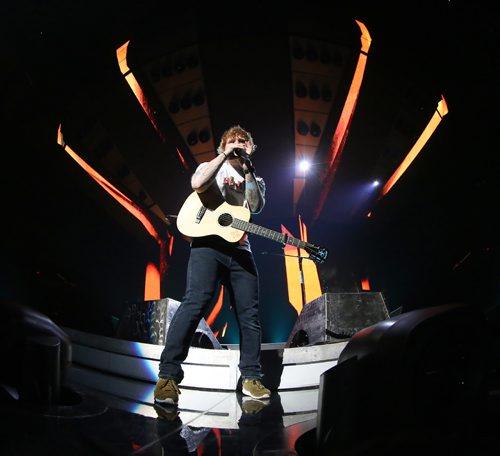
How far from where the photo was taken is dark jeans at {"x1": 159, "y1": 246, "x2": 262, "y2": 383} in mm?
1708

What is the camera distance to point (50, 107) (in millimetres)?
3562

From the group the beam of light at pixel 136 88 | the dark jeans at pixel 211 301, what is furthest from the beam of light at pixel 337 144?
the dark jeans at pixel 211 301

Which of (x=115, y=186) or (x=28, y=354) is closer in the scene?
(x=28, y=354)

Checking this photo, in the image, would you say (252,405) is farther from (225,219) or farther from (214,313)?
(214,313)

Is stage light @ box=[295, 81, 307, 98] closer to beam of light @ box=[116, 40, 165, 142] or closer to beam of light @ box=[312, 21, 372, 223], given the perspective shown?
beam of light @ box=[312, 21, 372, 223]

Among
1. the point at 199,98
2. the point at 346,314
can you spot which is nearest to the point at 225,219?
the point at 346,314

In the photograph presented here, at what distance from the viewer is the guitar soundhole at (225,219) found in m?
1.96

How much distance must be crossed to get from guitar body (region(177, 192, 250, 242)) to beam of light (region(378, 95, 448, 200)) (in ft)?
8.92

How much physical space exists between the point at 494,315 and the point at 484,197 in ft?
8.84

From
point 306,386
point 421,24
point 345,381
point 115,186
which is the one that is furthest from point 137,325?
point 421,24

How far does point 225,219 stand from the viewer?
198 cm

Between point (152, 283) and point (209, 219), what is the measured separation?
2478 millimetres

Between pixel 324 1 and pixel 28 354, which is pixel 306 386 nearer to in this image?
pixel 28 354

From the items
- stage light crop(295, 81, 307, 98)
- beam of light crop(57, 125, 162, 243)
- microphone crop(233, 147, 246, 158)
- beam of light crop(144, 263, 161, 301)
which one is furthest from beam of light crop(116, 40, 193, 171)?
microphone crop(233, 147, 246, 158)
